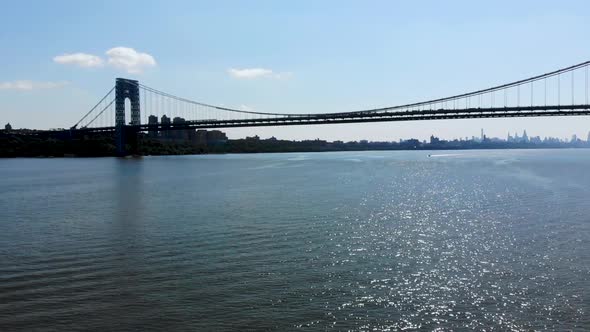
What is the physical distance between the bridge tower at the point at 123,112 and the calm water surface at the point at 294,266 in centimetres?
6030

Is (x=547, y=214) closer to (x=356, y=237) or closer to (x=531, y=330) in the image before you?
(x=356, y=237)

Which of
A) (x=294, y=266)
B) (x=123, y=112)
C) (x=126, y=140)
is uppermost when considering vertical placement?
(x=123, y=112)

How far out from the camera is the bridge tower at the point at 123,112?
7862cm

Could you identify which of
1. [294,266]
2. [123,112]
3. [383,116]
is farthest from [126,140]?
[294,266]

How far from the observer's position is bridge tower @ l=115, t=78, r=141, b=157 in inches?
3095

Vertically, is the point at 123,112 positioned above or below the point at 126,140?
above

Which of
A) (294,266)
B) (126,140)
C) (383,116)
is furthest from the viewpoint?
(126,140)

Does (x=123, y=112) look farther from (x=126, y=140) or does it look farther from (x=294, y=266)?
(x=294, y=266)

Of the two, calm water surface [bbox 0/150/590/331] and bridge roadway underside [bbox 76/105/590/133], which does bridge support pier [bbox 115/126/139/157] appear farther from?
calm water surface [bbox 0/150/590/331]

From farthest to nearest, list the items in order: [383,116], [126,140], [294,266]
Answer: [126,140] → [383,116] → [294,266]

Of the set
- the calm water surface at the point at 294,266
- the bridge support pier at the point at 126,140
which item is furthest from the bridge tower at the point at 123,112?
the calm water surface at the point at 294,266

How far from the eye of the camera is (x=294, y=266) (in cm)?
1057

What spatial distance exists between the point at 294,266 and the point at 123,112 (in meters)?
76.7

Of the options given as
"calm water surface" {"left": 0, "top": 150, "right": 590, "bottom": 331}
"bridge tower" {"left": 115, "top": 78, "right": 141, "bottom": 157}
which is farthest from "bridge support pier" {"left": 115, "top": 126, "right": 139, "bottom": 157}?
"calm water surface" {"left": 0, "top": 150, "right": 590, "bottom": 331}
